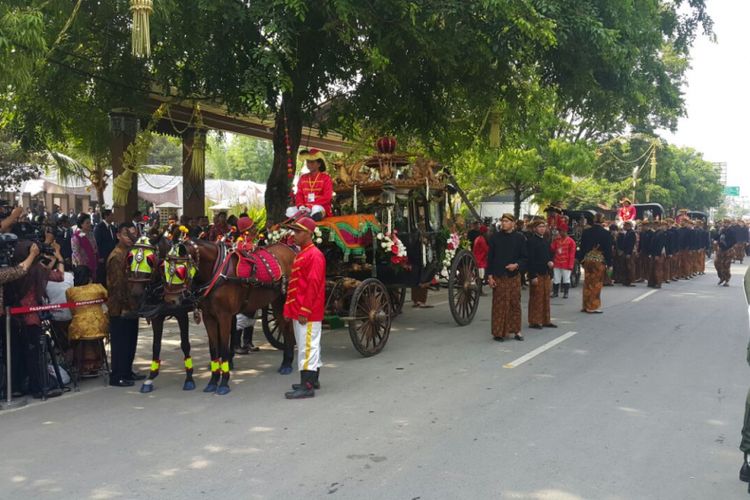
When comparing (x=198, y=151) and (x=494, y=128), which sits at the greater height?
(x=494, y=128)

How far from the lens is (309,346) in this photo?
6.99 m

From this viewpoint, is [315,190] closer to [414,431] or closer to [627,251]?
[414,431]

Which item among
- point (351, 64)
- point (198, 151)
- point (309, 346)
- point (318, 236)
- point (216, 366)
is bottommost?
point (216, 366)

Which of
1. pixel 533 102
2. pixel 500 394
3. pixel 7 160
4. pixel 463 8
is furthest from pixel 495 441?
pixel 7 160

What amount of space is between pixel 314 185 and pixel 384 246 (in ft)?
4.55

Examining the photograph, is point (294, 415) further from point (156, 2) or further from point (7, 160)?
point (7, 160)

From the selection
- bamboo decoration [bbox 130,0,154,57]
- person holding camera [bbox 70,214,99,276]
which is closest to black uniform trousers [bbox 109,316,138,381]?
bamboo decoration [bbox 130,0,154,57]

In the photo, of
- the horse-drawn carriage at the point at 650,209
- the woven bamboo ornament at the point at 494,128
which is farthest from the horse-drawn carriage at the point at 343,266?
the horse-drawn carriage at the point at 650,209

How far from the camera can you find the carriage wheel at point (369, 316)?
8.70 meters

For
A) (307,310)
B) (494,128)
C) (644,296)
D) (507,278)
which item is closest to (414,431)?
(307,310)

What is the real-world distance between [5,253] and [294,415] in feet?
→ 11.1

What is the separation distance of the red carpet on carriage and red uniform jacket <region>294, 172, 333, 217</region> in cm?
159

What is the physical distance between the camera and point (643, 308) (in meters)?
14.2

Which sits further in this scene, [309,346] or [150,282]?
[309,346]
